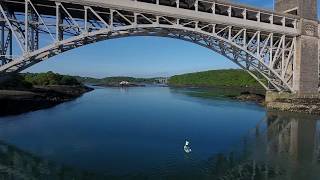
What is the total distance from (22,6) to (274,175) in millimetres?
20745

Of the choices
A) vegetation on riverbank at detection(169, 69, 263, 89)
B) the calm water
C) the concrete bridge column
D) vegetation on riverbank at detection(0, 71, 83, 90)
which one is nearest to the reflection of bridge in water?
the calm water

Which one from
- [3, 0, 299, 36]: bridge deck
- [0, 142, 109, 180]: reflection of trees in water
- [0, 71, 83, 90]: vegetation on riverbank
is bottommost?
[0, 142, 109, 180]: reflection of trees in water

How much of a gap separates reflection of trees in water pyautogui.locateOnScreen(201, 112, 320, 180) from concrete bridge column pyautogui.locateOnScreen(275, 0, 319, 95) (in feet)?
42.7

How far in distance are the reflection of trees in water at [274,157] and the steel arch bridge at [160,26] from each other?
1079 centimetres

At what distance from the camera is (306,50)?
4175cm

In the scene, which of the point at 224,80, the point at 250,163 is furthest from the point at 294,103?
the point at 224,80

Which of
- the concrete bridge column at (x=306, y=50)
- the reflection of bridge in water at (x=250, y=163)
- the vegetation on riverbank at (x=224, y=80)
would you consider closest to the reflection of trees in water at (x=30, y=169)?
the reflection of bridge in water at (x=250, y=163)

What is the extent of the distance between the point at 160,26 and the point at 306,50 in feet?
67.2

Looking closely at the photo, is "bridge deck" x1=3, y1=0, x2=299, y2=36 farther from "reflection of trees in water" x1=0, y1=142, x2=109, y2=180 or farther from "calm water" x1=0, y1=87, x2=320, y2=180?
"reflection of trees in water" x1=0, y1=142, x2=109, y2=180

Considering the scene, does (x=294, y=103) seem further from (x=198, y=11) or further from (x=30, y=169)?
(x=30, y=169)

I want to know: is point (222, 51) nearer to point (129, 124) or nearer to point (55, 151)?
point (129, 124)

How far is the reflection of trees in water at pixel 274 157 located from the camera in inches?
645

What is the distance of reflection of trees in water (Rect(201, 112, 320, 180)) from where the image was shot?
53.7 feet

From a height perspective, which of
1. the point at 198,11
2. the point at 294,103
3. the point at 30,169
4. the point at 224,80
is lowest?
the point at 30,169
